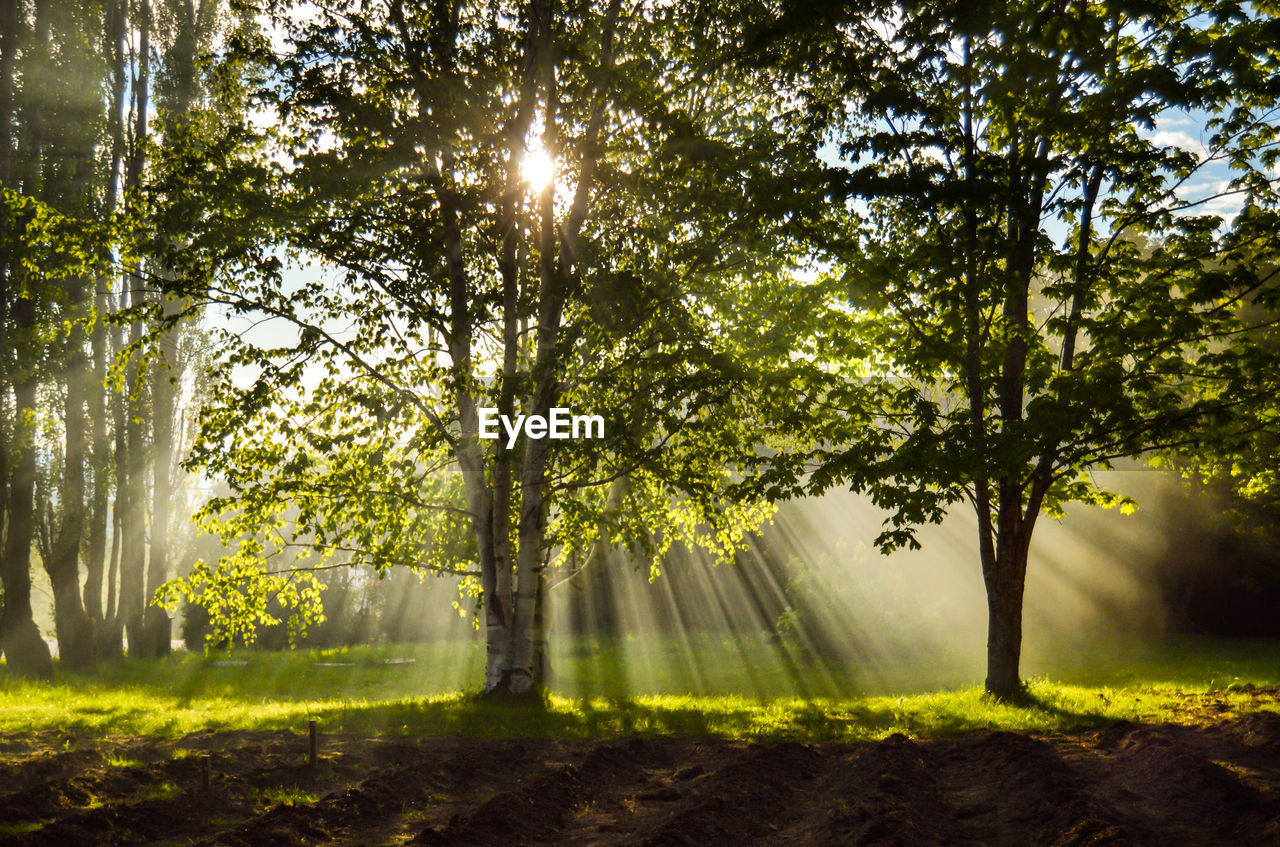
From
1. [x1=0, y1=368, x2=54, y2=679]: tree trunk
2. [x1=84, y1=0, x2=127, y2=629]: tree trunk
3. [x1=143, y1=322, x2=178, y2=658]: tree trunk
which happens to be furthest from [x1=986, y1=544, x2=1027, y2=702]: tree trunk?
[x1=143, y1=322, x2=178, y2=658]: tree trunk

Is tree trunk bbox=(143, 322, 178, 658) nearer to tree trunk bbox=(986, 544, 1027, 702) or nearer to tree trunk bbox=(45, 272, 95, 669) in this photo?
tree trunk bbox=(45, 272, 95, 669)

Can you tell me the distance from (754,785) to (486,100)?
1012 centimetres

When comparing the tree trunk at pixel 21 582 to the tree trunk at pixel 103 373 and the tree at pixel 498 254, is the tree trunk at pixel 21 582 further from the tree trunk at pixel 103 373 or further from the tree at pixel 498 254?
the tree at pixel 498 254

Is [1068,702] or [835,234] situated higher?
[835,234]

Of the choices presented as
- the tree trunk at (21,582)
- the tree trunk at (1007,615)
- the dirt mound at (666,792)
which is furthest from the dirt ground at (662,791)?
the tree trunk at (21,582)

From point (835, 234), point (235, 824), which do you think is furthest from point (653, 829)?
point (835, 234)

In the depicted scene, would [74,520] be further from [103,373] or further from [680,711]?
[680,711]

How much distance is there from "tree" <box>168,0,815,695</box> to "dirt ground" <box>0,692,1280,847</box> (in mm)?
4269

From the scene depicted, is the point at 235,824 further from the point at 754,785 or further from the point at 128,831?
the point at 754,785

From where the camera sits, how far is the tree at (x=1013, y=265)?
9898mm

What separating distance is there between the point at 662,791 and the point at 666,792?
0.16 feet

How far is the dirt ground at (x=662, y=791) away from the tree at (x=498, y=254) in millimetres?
4269

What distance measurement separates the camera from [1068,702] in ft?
38.2

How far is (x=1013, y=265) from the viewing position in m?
11.5
